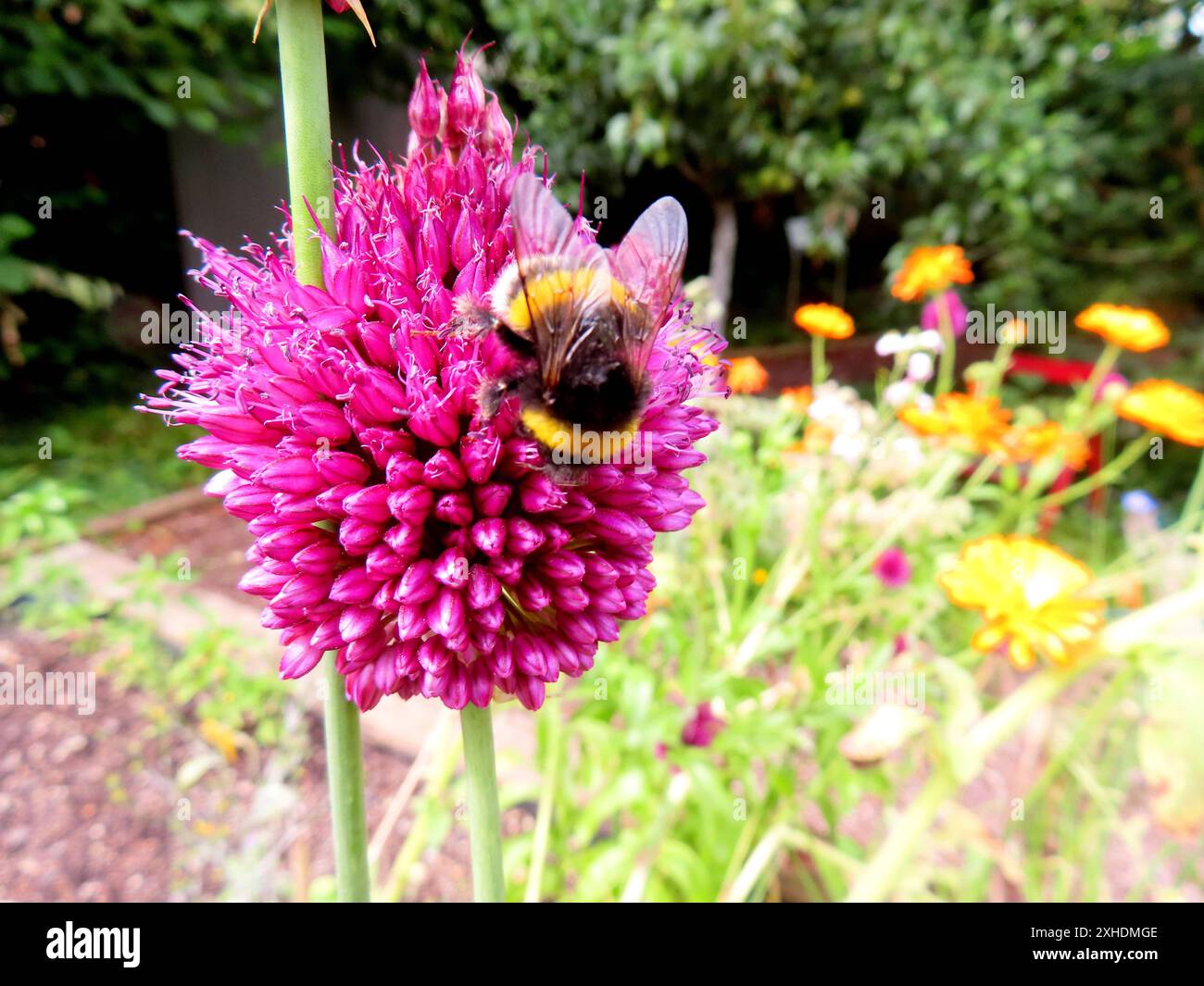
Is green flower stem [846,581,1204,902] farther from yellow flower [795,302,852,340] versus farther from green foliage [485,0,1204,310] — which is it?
green foliage [485,0,1204,310]

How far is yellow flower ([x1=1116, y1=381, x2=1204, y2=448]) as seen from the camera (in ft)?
4.17

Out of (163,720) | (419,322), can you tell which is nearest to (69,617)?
(163,720)

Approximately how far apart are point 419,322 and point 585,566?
20cm

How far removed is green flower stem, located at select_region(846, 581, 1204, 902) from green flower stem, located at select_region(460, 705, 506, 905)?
0.62m

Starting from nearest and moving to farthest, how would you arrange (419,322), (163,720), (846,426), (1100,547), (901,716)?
→ 1. (419,322)
2. (901,716)
3. (846,426)
4. (163,720)
5. (1100,547)

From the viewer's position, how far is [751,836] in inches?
47.8

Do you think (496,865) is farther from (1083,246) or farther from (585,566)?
(1083,246)

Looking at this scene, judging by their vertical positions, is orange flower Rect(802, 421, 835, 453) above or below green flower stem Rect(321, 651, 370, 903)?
above

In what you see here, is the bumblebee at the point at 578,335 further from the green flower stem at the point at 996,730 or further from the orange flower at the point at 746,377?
the orange flower at the point at 746,377

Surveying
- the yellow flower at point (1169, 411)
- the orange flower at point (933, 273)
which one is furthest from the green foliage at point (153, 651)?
the yellow flower at point (1169, 411)

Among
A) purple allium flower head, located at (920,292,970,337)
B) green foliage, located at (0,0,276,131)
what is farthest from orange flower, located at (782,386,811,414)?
green foliage, located at (0,0,276,131)

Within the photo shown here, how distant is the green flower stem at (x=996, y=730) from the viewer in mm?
898

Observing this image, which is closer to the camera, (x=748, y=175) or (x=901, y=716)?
(x=901, y=716)
